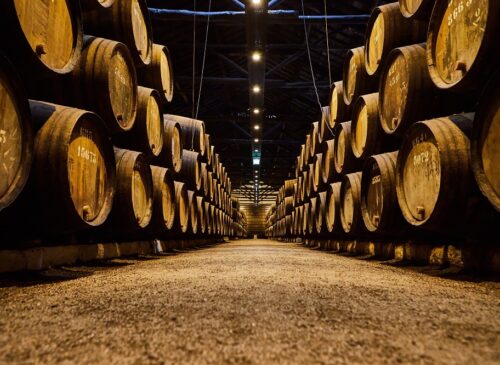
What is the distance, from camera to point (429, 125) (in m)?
2.75

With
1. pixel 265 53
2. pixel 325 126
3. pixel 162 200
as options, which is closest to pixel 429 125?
pixel 162 200

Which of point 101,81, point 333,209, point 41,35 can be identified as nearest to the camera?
point 41,35

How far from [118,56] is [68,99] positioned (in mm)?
670

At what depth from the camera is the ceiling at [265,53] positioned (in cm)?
822

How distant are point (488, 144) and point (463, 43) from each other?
27.5 inches

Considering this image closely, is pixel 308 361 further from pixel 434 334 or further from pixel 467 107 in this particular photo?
pixel 467 107

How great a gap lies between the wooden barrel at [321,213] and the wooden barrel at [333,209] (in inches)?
7.9

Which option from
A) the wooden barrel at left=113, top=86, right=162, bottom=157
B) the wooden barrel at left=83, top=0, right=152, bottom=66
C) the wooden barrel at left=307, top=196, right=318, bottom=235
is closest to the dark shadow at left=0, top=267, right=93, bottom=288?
the wooden barrel at left=113, top=86, right=162, bottom=157

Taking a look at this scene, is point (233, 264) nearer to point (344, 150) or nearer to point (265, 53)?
point (344, 150)

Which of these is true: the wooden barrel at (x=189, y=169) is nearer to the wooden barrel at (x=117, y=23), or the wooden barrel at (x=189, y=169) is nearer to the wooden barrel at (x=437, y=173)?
the wooden barrel at (x=117, y=23)

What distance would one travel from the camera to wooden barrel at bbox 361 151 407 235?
12.1 feet

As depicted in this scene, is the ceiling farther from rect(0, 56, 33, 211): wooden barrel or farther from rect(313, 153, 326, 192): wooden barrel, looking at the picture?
rect(0, 56, 33, 211): wooden barrel

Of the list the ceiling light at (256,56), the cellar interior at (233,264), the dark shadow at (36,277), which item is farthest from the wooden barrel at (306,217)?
the dark shadow at (36,277)

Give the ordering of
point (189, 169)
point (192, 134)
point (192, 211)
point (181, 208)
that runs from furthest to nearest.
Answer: point (192, 134) < point (189, 169) < point (192, 211) < point (181, 208)
